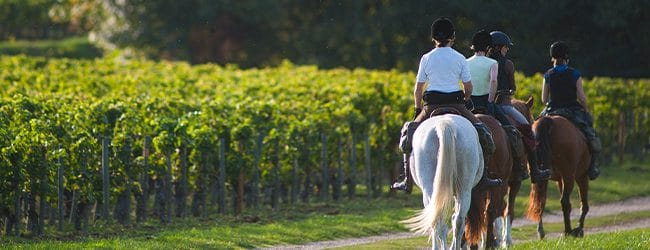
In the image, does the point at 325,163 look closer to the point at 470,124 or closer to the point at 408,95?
the point at 408,95

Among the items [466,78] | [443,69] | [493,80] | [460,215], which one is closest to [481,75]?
[493,80]

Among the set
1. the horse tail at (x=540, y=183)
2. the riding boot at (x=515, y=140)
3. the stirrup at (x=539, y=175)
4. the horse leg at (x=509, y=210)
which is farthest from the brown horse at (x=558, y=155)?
the riding boot at (x=515, y=140)

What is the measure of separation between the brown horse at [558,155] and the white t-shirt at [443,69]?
3.61 meters

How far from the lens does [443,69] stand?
14.1 meters

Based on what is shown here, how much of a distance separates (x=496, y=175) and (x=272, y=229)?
15.9ft

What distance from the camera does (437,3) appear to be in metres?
46.4

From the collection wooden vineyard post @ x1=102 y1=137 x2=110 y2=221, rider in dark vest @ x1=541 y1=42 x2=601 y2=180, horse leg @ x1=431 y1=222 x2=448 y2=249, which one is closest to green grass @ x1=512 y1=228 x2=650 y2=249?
horse leg @ x1=431 y1=222 x2=448 y2=249

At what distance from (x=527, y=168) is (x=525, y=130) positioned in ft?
1.50

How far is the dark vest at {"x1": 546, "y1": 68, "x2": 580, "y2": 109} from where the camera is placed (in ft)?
59.4

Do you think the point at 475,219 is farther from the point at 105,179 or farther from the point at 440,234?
the point at 105,179

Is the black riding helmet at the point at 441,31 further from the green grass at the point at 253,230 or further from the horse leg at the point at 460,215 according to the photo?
the green grass at the point at 253,230

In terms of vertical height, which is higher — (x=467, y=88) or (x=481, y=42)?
(x=481, y=42)

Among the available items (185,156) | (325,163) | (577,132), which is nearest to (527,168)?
(577,132)

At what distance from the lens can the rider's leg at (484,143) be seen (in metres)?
14.0
